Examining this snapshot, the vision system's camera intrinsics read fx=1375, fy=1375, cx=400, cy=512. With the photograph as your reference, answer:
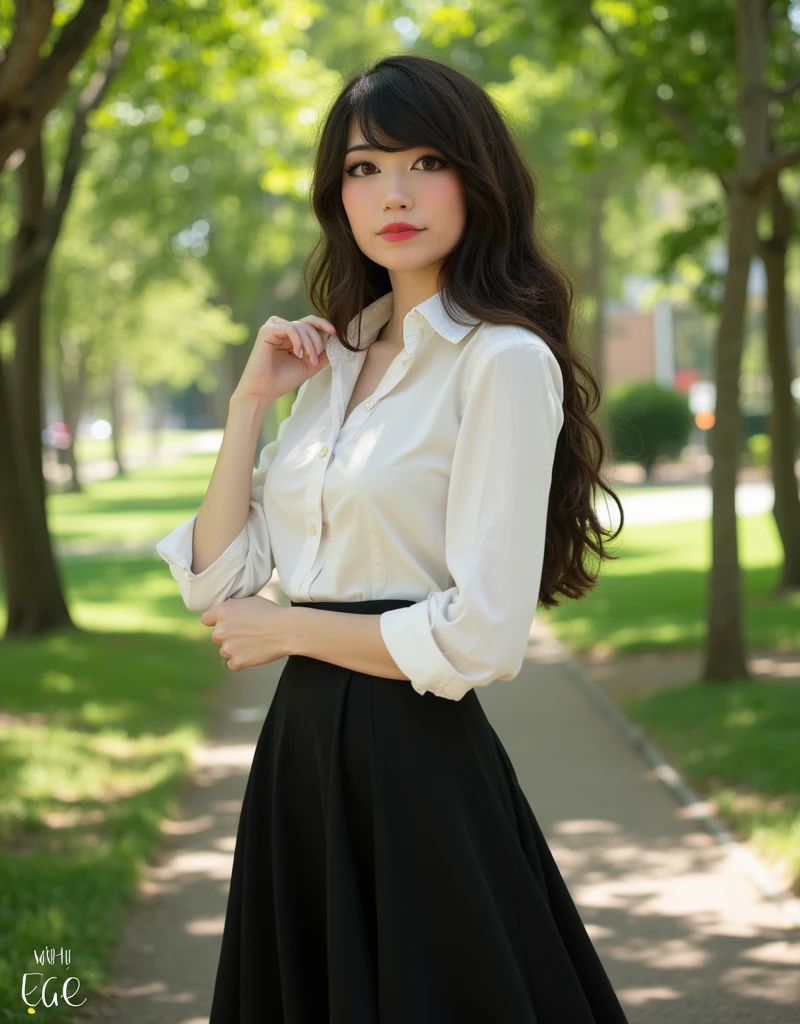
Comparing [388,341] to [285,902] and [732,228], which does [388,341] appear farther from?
[732,228]

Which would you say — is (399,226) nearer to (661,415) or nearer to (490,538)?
(490,538)

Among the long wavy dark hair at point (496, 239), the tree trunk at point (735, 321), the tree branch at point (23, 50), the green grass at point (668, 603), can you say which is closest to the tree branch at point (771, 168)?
the tree trunk at point (735, 321)

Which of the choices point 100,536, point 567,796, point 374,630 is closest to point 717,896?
point 567,796

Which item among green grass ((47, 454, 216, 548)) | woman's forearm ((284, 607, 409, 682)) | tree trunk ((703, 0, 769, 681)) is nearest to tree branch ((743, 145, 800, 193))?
tree trunk ((703, 0, 769, 681))

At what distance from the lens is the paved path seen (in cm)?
425

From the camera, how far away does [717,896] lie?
5.18 meters

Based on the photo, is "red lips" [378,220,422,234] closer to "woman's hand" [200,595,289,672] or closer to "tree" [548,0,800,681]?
"woman's hand" [200,595,289,672]

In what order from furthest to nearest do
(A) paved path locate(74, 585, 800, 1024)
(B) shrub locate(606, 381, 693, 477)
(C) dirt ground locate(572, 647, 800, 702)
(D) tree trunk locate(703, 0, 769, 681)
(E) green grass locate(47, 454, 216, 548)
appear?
(B) shrub locate(606, 381, 693, 477) → (E) green grass locate(47, 454, 216, 548) → (C) dirt ground locate(572, 647, 800, 702) → (D) tree trunk locate(703, 0, 769, 681) → (A) paved path locate(74, 585, 800, 1024)

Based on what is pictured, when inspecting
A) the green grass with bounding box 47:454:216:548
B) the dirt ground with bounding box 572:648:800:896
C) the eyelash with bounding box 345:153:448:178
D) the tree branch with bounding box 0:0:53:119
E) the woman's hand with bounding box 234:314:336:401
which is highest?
the green grass with bounding box 47:454:216:548

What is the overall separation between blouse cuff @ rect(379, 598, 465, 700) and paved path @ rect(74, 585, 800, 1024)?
2.34 meters

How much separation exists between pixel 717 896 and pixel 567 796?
5.38 ft

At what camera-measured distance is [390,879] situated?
2.22 metres

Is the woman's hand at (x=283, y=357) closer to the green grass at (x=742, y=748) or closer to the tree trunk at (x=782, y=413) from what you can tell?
the green grass at (x=742, y=748)
